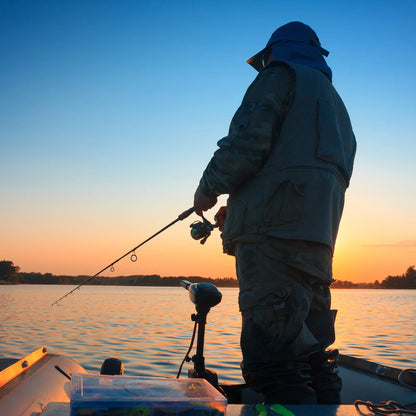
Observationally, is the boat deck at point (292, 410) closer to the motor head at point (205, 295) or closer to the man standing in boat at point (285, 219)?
the man standing in boat at point (285, 219)

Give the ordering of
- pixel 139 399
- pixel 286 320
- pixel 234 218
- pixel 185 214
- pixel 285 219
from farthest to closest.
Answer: pixel 185 214
pixel 234 218
pixel 285 219
pixel 286 320
pixel 139 399

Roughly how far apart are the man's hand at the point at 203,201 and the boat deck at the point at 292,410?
1.33 metres

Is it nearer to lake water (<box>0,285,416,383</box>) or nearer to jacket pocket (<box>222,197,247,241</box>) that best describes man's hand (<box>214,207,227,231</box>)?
jacket pocket (<box>222,197,247,241</box>)

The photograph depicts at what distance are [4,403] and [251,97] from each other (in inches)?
77.6

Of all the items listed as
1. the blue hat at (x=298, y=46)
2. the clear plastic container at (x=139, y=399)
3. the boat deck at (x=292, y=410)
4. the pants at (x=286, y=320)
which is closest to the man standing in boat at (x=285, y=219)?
the pants at (x=286, y=320)

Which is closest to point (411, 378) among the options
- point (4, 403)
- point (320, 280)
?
point (320, 280)

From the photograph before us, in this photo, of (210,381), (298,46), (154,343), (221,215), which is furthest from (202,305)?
(154,343)

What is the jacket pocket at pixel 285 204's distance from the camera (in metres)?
2.27

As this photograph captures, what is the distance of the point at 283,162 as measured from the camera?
7.73ft

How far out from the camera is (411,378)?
2418 millimetres

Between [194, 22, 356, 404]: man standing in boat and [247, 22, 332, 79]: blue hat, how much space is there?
0.15 m

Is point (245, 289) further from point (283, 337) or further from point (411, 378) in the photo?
point (411, 378)

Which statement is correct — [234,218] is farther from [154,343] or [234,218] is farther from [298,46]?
[154,343]

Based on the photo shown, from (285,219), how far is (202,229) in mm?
1044
